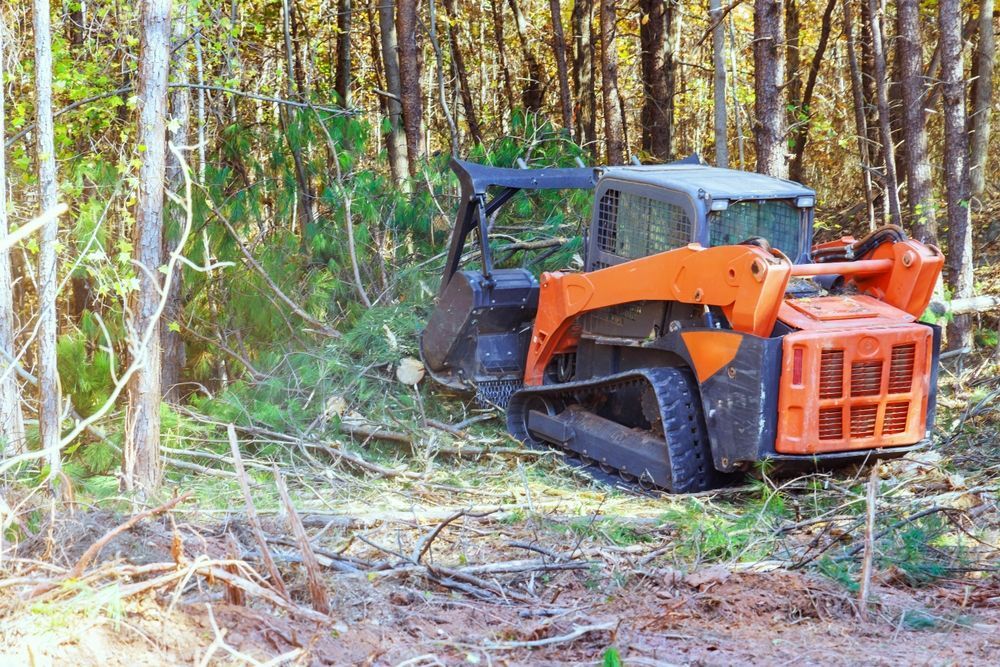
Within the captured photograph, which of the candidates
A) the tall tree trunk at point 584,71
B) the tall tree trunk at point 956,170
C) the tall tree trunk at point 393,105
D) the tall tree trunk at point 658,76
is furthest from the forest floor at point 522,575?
the tall tree trunk at point 584,71

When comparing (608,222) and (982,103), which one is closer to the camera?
(608,222)

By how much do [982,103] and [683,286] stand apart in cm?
939

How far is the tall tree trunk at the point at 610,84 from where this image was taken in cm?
1325

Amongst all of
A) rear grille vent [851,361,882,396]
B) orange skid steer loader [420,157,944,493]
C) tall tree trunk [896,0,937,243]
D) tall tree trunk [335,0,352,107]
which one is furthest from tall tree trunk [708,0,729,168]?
rear grille vent [851,361,882,396]

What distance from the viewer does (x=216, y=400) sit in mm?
8469

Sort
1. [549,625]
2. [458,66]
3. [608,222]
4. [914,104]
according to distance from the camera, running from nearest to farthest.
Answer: [549,625] < [608,222] < [914,104] < [458,66]

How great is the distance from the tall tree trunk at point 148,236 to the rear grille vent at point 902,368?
13.7 ft

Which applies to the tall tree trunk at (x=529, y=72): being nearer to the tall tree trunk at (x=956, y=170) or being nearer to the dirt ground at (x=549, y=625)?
the tall tree trunk at (x=956, y=170)

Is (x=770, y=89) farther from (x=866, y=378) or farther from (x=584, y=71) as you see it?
(x=584, y=71)

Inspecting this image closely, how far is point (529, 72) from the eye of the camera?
17.6 m

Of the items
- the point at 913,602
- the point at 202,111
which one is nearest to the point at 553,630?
the point at 913,602

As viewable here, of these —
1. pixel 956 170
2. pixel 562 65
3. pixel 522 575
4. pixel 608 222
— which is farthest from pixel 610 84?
pixel 522 575

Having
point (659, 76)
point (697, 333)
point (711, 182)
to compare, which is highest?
point (659, 76)

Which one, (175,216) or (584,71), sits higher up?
(584,71)
